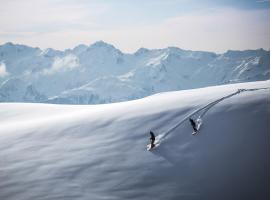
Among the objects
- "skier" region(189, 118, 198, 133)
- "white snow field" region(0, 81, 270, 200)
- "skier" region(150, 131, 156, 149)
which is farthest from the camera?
"skier" region(189, 118, 198, 133)

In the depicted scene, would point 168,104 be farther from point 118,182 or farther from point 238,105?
point 118,182

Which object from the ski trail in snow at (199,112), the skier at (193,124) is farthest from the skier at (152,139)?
the skier at (193,124)

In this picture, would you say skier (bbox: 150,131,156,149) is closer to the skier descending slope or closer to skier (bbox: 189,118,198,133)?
the skier descending slope

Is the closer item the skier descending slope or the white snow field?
the white snow field

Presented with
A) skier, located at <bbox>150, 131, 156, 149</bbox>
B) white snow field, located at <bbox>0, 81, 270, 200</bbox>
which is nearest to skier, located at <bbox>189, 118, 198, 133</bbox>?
white snow field, located at <bbox>0, 81, 270, 200</bbox>

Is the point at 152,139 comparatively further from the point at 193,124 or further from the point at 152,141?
the point at 193,124

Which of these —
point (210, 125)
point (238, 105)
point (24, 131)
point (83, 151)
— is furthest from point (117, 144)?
point (24, 131)

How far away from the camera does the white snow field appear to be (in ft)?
51.0

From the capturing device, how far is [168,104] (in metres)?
23.6

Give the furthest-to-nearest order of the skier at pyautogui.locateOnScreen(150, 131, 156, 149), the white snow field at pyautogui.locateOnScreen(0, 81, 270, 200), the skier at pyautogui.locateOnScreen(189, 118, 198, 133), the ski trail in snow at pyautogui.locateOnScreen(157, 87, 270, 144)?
1. the ski trail in snow at pyautogui.locateOnScreen(157, 87, 270, 144)
2. the skier at pyautogui.locateOnScreen(189, 118, 198, 133)
3. the skier at pyautogui.locateOnScreen(150, 131, 156, 149)
4. the white snow field at pyautogui.locateOnScreen(0, 81, 270, 200)

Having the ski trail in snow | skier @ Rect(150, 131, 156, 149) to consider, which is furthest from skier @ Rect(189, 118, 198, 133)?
skier @ Rect(150, 131, 156, 149)

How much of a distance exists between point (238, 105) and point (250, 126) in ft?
7.15

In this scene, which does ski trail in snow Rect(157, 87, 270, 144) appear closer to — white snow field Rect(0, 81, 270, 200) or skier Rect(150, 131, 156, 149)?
white snow field Rect(0, 81, 270, 200)

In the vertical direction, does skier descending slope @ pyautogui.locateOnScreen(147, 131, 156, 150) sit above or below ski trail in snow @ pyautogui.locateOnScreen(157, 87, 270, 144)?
below
